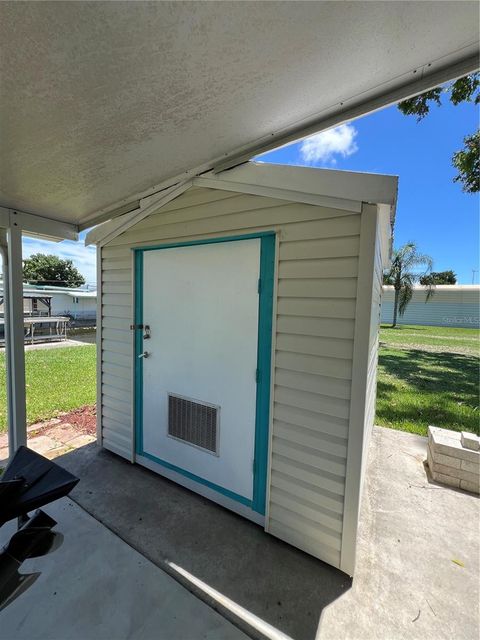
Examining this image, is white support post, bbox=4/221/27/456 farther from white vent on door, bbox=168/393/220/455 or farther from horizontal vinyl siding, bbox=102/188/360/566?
horizontal vinyl siding, bbox=102/188/360/566

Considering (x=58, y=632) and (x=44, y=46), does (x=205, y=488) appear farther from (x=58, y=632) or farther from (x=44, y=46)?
(x=44, y=46)

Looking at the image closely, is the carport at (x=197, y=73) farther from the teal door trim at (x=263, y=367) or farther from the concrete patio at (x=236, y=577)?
the concrete patio at (x=236, y=577)

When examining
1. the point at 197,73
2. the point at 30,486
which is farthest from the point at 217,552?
the point at 197,73

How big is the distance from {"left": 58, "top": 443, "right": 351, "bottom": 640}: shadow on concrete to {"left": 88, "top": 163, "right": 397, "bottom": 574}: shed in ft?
0.31

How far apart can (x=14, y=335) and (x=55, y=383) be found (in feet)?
10.8

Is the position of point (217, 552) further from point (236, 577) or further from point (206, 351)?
point (206, 351)

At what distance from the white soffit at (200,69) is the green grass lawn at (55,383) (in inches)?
128

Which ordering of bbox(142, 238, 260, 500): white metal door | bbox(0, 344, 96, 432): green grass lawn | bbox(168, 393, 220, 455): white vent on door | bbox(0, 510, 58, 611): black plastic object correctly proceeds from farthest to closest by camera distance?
bbox(0, 344, 96, 432): green grass lawn
bbox(168, 393, 220, 455): white vent on door
bbox(142, 238, 260, 500): white metal door
bbox(0, 510, 58, 611): black plastic object

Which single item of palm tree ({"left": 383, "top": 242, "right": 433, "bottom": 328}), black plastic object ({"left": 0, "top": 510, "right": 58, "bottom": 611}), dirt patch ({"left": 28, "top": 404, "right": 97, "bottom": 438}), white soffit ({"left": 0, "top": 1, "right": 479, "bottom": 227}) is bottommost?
dirt patch ({"left": 28, "top": 404, "right": 97, "bottom": 438})

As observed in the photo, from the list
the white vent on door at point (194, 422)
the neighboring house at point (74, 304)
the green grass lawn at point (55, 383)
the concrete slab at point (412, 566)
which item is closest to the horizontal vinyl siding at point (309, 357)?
the concrete slab at point (412, 566)

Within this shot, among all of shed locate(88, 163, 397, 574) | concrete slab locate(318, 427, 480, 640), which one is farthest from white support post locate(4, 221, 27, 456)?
concrete slab locate(318, 427, 480, 640)

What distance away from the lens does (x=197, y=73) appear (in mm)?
1051

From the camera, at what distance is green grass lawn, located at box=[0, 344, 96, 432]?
3863 millimetres

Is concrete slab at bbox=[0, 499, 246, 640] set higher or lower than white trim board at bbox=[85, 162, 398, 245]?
lower
